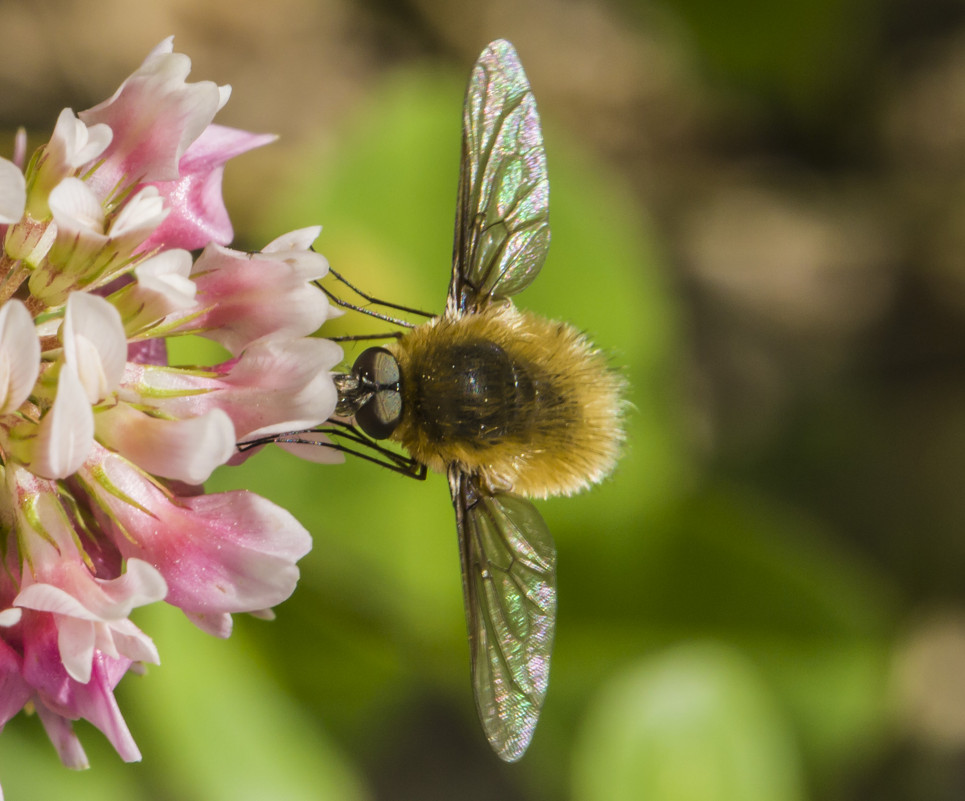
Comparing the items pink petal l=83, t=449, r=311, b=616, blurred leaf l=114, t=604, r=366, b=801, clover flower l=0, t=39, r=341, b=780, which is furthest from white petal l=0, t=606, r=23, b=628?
blurred leaf l=114, t=604, r=366, b=801

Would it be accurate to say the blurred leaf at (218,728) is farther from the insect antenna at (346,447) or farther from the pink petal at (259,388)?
the pink petal at (259,388)

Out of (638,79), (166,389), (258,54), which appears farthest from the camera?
(638,79)

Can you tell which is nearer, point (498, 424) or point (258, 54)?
point (498, 424)

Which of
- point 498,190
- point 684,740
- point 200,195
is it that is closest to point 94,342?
point 200,195

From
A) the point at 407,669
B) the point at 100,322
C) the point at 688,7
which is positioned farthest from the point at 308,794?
the point at 688,7

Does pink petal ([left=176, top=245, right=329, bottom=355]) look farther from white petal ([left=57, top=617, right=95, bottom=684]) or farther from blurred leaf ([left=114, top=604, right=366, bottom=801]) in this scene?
blurred leaf ([left=114, top=604, right=366, bottom=801])

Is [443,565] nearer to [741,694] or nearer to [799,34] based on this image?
[741,694]

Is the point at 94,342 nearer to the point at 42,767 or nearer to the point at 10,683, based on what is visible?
the point at 10,683
